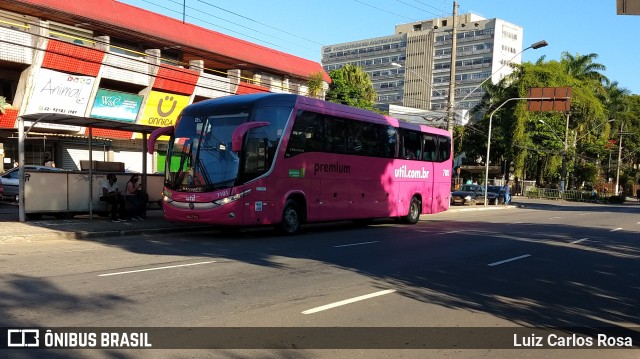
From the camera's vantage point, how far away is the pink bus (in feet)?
44.4

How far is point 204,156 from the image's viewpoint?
13727 mm

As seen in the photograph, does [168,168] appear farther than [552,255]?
Yes

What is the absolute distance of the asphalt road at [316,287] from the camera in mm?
6004

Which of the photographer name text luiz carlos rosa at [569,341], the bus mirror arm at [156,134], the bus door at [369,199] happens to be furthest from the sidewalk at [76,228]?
the photographer name text luiz carlos rosa at [569,341]

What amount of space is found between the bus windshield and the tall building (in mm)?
103187

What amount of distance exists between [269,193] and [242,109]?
232 cm

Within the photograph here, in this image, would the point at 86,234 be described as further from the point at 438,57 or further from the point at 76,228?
the point at 438,57

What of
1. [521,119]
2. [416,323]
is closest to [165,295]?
[416,323]

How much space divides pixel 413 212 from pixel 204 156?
32.6ft

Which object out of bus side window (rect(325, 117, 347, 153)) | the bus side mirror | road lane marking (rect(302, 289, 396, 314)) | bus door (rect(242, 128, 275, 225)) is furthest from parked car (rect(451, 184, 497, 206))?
road lane marking (rect(302, 289, 396, 314))

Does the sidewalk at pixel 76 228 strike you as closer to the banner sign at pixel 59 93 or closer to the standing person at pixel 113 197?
the standing person at pixel 113 197

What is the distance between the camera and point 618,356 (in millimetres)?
5562

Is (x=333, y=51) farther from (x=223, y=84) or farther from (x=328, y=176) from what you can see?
(x=328, y=176)

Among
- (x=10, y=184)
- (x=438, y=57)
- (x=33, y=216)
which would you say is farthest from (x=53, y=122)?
(x=438, y=57)
